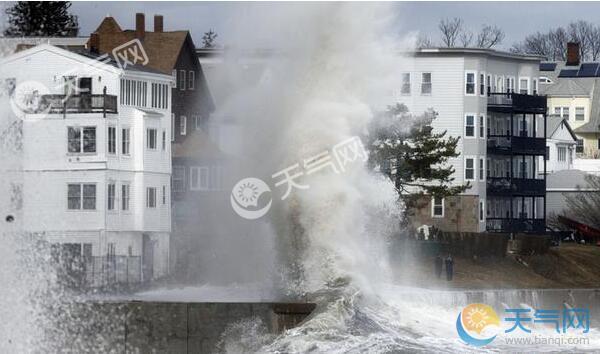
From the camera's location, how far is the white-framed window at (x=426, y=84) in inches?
3356

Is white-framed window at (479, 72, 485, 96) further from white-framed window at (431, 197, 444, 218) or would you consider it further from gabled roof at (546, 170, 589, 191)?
gabled roof at (546, 170, 589, 191)

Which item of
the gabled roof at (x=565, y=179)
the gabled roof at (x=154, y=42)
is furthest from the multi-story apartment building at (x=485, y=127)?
the gabled roof at (x=154, y=42)

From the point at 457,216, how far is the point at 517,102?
8548 mm

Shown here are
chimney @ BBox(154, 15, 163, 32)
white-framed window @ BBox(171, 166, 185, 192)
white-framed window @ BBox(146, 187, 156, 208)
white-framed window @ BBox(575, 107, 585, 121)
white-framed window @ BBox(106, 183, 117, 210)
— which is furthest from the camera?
white-framed window @ BBox(575, 107, 585, 121)

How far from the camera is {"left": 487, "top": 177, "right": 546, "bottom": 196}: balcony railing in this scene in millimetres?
89312

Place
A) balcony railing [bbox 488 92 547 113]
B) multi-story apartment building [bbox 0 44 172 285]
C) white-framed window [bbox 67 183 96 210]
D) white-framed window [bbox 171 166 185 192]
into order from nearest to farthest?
multi-story apartment building [bbox 0 44 172 285], white-framed window [bbox 67 183 96 210], white-framed window [bbox 171 166 185 192], balcony railing [bbox 488 92 547 113]

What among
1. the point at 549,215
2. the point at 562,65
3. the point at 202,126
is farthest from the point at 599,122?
the point at 202,126

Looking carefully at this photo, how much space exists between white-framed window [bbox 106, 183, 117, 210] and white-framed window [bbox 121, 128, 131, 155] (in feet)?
6.61

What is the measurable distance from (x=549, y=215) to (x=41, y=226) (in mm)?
42548

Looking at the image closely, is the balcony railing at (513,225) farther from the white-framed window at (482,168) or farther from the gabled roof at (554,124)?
the gabled roof at (554,124)

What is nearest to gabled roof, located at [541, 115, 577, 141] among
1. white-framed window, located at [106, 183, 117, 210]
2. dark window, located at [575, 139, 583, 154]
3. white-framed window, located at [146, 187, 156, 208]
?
dark window, located at [575, 139, 583, 154]

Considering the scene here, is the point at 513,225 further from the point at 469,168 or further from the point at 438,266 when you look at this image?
the point at 438,266

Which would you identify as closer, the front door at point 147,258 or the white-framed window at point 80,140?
the front door at point 147,258

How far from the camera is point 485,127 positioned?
88438 mm
